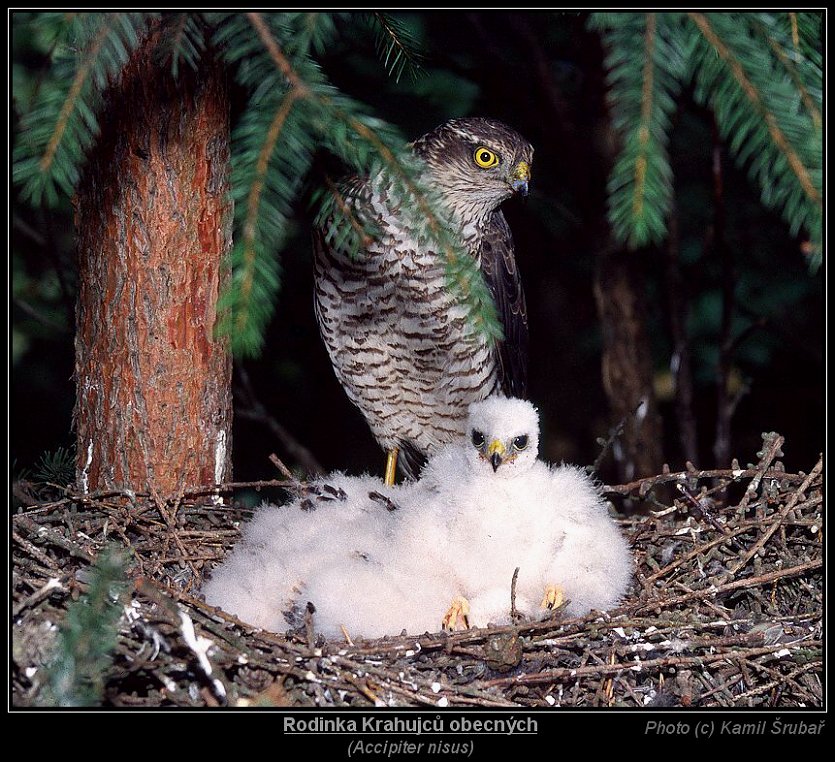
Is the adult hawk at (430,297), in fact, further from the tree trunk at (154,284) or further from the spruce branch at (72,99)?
the spruce branch at (72,99)

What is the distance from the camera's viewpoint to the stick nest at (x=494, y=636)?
2.10 meters

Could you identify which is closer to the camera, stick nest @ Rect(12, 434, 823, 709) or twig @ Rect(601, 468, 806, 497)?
stick nest @ Rect(12, 434, 823, 709)

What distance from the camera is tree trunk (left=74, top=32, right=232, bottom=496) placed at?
2.77 m

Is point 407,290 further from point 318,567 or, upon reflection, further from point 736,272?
point 736,272

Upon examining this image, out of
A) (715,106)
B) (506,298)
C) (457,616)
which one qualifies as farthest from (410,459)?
(715,106)

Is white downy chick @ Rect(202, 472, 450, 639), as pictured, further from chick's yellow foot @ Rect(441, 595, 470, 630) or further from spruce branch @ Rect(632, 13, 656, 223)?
spruce branch @ Rect(632, 13, 656, 223)

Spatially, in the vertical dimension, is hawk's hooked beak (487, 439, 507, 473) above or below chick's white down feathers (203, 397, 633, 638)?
above

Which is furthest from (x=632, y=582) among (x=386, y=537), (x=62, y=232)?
(x=62, y=232)

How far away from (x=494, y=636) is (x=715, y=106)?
1.45m

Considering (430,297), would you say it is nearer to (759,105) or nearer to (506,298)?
(506,298)

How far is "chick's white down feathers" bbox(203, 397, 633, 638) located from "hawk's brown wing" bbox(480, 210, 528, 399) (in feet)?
2.87

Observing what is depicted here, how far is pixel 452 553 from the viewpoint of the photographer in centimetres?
265

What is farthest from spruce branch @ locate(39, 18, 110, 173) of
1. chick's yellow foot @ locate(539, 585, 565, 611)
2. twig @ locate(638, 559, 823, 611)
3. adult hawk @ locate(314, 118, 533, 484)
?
twig @ locate(638, 559, 823, 611)
